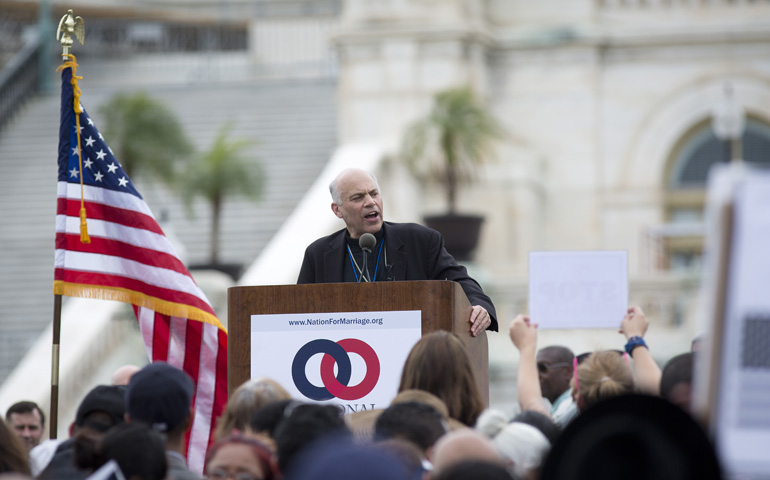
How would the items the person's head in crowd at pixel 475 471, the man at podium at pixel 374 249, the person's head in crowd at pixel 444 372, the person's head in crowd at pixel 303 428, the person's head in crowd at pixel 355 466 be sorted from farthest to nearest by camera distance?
the man at podium at pixel 374 249, the person's head in crowd at pixel 444 372, the person's head in crowd at pixel 303 428, the person's head in crowd at pixel 475 471, the person's head in crowd at pixel 355 466

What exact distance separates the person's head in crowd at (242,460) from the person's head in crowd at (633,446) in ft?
4.22

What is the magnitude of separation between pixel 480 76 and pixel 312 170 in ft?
9.56

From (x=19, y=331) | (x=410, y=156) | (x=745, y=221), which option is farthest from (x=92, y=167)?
(x=410, y=156)

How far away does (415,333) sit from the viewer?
235 inches

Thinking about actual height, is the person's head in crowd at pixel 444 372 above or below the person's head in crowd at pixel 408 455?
above

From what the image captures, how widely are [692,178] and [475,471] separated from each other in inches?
734

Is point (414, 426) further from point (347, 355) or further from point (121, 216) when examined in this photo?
point (121, 216)

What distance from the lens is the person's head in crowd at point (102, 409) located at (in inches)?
221

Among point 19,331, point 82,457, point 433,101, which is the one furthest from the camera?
point 433,101

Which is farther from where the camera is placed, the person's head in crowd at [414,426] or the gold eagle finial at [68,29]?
the gold eagle finial at [68,29]

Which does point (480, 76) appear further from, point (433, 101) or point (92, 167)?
point (92, 167)

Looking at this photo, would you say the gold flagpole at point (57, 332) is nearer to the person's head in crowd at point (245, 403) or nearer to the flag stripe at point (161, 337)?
the flag stripe at point (161, 337)

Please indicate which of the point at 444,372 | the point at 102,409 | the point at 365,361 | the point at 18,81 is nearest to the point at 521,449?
the point at 444,372

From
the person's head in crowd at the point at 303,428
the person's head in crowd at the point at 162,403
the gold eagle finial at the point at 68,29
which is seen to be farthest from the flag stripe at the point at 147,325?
the person's head in crowd at the point at 303,428
